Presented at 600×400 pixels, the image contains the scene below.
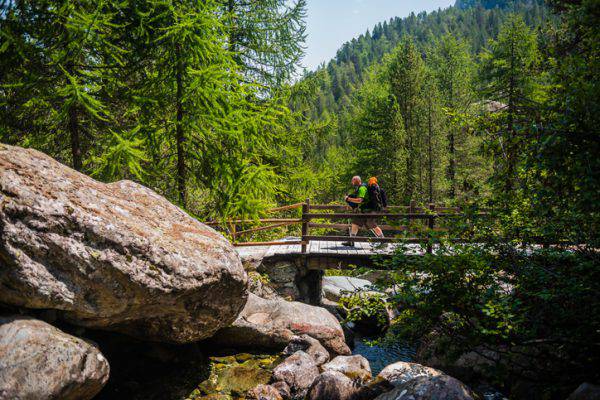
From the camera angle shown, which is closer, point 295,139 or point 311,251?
point 311,251

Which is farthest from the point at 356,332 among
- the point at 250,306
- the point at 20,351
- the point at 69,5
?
the point at 69,5

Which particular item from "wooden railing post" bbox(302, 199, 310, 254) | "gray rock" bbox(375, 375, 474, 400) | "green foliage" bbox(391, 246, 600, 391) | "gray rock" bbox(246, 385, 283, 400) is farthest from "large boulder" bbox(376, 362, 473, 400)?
"wooden railing post" bbox(302, 199, 310, 254)

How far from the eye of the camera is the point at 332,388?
623 centimetres

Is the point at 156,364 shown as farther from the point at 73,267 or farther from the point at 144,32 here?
the point at 144,32

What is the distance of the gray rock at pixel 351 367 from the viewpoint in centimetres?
690

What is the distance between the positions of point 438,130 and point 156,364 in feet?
74.6

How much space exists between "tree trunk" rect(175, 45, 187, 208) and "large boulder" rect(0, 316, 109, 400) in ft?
14.5

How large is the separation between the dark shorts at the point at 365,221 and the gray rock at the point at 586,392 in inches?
296

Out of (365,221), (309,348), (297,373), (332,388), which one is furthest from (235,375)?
(365,221)

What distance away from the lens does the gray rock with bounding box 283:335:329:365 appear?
7.62 meters

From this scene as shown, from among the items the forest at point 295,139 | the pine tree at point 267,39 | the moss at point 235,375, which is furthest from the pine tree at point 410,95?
the moss at point 235,375

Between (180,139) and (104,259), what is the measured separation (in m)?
4.31

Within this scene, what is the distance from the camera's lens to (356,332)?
12.2 metres

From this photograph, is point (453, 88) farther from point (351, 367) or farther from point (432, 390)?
point (432, 390)
